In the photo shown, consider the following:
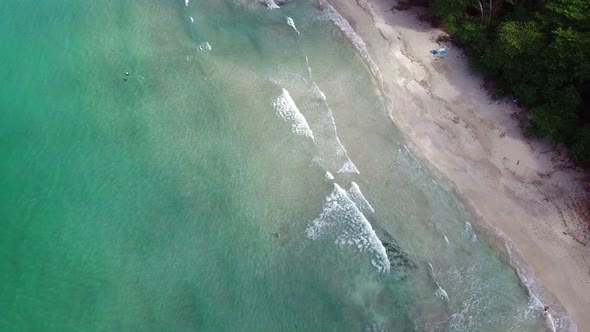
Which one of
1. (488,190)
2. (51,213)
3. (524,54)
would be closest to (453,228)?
(488,190)

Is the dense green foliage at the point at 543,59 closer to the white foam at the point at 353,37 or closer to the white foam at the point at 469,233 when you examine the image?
the white foam at the point at 353,37

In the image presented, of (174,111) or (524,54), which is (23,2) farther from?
(524,54)

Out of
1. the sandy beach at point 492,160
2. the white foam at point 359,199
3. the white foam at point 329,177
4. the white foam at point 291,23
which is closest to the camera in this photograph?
the sandy beach at point 492,160

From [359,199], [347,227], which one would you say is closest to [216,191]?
[347,227]

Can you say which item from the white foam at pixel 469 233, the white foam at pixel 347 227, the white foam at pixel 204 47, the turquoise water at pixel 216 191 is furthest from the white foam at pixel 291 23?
the white foam at pixel 469 233

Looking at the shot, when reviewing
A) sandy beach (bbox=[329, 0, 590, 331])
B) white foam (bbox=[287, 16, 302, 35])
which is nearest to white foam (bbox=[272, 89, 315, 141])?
sandy beach (bbox=[329, 0, 590, 331])
